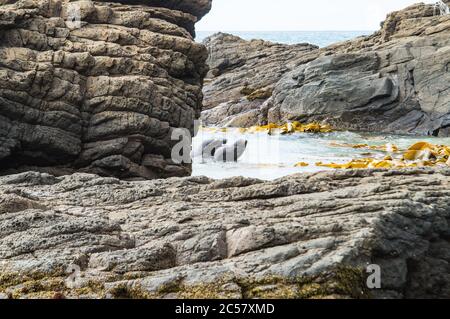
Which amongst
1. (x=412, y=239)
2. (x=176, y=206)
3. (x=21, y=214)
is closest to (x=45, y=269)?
(x=21, y=214)

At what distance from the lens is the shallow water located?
30842 millimetres

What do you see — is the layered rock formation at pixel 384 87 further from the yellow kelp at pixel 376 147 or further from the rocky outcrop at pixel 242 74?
the yellow kelp at pixel 376 147

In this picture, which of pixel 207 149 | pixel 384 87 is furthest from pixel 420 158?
pixel 384 87

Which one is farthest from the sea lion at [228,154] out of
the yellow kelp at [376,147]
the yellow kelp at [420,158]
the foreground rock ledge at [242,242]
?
the foreground rock ledge at [242,242]

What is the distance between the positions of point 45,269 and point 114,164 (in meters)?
15.5

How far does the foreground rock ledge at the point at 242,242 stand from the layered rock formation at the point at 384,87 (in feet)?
139

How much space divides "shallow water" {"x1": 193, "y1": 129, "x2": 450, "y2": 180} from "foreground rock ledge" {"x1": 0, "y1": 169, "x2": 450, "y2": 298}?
1806 centimetres

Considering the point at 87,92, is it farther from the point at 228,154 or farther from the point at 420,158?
the point at 420,158

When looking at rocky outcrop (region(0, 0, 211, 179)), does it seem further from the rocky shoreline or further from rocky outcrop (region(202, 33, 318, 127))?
rocky outcrop (region(202, 33, 318, 127))

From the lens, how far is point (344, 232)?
7664 millimetres

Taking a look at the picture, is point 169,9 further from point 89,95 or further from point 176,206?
point 176,206

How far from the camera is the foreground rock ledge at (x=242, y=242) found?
697 centimetres

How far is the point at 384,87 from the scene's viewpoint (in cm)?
5331

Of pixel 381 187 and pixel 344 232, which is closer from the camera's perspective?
pixel 344 232
